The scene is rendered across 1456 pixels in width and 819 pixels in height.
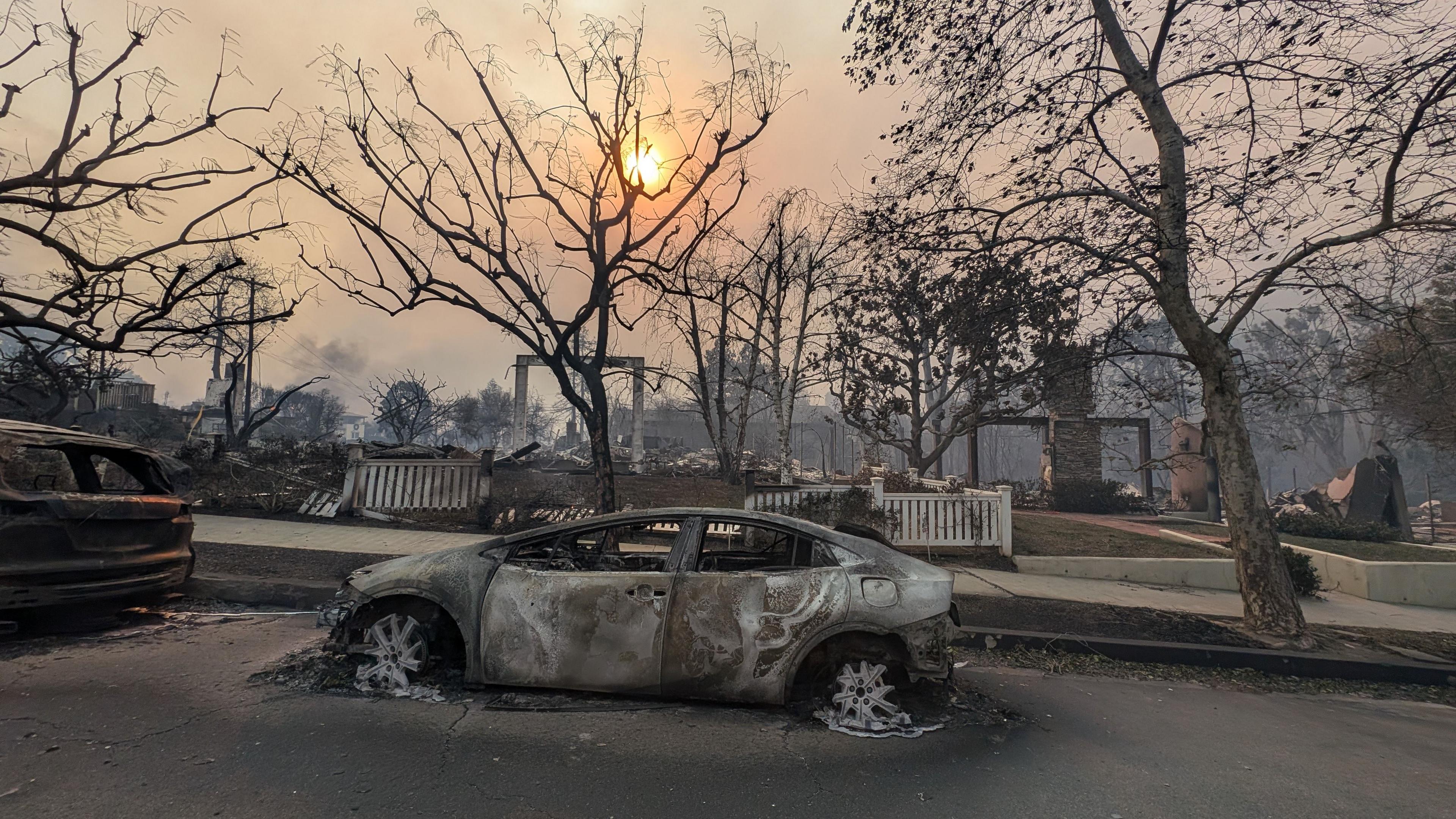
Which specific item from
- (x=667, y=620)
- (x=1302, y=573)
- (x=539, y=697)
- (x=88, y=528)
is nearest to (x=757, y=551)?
(x=667, y=620)

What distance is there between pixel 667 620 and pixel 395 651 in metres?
1.90

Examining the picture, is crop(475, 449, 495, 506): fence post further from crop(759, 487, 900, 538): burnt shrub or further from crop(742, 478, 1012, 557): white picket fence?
crop(759, 487, 900, 538): burnt shrub

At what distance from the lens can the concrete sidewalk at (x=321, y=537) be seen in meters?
8.66

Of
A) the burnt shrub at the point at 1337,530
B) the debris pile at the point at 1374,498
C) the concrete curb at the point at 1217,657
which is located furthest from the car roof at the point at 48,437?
the debris pile at the point at 1374,498

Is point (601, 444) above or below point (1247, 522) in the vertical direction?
above

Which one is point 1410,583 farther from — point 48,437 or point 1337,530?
point 48,437

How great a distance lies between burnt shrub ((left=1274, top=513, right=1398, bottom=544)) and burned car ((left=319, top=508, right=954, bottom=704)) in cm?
1484

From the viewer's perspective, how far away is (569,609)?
3.90 meters

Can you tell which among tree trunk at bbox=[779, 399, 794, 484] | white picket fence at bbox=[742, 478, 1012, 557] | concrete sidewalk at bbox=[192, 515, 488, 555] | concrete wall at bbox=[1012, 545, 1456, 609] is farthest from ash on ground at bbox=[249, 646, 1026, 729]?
tree trunk at bbox=[779, 399, 794, 484]

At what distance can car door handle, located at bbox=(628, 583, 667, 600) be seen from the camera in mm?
3891

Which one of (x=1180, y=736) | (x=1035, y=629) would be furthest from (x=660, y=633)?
(x=1035, y=629)

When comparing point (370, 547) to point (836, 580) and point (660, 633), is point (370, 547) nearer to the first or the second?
point (660, 633)

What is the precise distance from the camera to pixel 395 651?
13.5 feet

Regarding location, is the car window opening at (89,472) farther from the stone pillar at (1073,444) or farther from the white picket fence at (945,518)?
the stone pillar at (1073,444)
